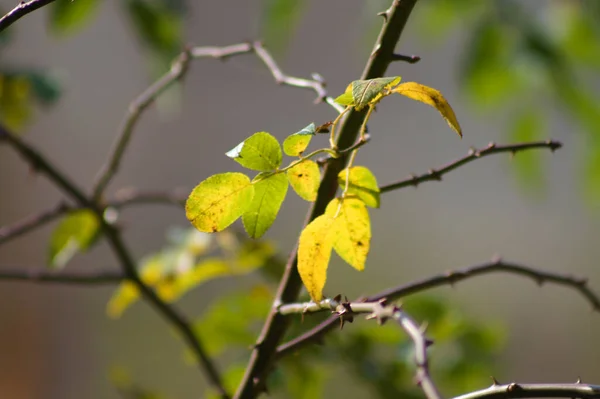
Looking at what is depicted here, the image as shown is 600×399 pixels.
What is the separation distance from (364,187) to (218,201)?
0.18 feet

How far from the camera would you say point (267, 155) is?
0.82 feet

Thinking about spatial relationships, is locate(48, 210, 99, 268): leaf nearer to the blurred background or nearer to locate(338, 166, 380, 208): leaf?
locate(338, 166, 380, 208): leaf

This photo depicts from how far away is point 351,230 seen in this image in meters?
0.25

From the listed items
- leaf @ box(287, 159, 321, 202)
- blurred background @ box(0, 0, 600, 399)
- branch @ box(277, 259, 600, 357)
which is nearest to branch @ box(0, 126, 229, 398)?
branch @ box(277, 259, 600, 357)

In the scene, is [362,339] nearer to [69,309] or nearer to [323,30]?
[323,30]

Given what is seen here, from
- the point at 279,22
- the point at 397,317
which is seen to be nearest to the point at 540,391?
the point at 397,317

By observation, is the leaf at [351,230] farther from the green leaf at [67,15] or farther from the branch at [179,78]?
the green leaf at [67,15]

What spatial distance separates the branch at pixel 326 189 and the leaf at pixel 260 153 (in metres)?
0.04

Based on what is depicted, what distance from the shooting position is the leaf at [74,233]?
0.57 m

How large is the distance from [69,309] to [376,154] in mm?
766

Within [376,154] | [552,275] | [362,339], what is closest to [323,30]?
[376,154]

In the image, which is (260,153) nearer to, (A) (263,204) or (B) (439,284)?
(A) (263,204)

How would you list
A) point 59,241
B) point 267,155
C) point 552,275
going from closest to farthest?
point 267,155
point 552,275
point 59,241

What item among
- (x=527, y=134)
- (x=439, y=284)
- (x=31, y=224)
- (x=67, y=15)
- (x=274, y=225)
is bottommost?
(x=274, y=225)
